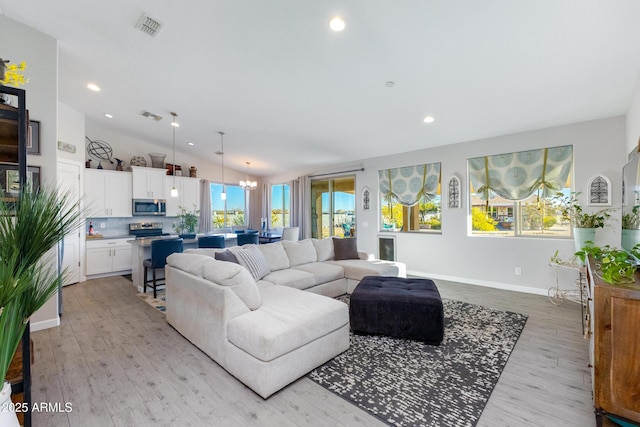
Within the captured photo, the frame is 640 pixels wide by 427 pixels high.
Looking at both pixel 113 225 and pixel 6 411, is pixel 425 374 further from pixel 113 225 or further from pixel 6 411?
pixel 113 225

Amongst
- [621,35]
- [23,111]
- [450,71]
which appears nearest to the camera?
[23,111]

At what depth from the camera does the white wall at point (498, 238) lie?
3.77 metres

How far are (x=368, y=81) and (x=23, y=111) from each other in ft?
10.2

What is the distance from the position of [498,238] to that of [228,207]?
7142 mm

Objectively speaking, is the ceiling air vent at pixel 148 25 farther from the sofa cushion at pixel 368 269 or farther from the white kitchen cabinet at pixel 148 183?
the white kitchen cabinet at pixel 148 183

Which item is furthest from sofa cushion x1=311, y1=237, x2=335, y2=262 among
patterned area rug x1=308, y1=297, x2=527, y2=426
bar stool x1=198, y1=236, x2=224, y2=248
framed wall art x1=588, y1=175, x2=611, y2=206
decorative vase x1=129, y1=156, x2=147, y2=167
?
decorative vase x1=129, y1=156, x2=147, y2=167

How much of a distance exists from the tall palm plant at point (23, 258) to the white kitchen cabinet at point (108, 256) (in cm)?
513

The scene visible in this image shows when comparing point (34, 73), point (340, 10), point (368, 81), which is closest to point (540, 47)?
point (368, 81)

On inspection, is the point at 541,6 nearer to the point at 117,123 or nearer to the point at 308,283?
the point at 308,283

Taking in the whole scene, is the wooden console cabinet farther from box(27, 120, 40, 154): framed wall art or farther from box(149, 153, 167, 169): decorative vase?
box(149, 153, 167, 169): decorative vase

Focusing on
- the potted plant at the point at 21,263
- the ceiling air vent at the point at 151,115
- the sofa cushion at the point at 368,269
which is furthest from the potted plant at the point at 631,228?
the ceiling air vent at the point at 151,115

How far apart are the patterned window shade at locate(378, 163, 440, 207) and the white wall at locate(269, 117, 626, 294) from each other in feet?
0.49

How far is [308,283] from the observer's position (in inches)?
147

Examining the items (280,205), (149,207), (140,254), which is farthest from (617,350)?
(280,205)
